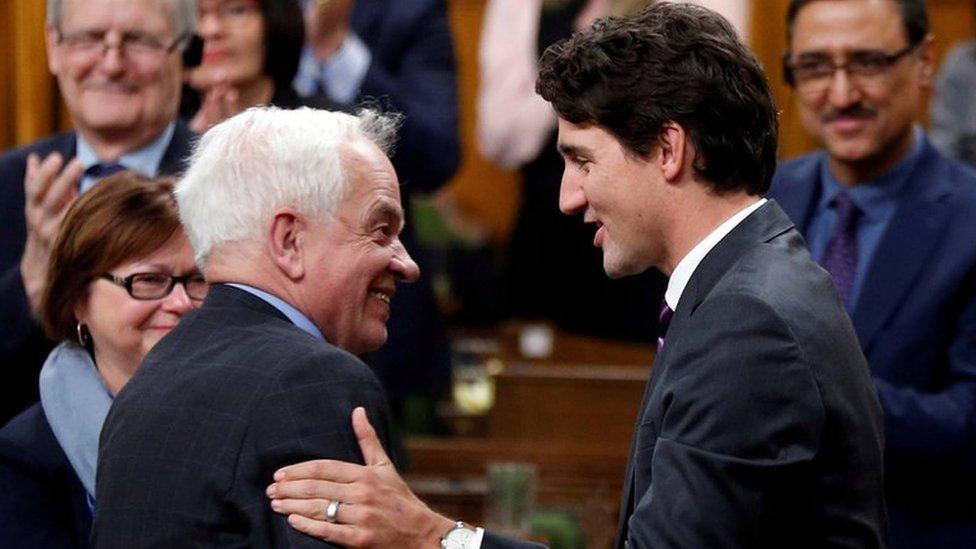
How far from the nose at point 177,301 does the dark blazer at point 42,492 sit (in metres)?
0.33

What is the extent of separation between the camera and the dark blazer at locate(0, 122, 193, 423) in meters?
3.78

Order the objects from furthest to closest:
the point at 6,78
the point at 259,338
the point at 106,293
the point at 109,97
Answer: the point at 6,78
the point at 109,97
the point at 106,293
the point at 259,338

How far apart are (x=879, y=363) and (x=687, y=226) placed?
1333mm

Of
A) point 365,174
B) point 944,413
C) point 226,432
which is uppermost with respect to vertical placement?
point 365,174

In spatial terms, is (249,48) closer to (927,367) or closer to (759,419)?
(927,367)

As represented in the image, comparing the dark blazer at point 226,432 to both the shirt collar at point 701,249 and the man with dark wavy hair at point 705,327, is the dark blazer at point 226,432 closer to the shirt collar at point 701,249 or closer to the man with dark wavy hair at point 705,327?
the man with dark wavy hair at point 705,327

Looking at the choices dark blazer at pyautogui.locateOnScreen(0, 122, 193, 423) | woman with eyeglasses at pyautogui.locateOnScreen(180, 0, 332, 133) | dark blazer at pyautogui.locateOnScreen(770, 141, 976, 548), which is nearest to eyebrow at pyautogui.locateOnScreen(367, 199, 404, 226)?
dark blazer at pyautogui.locateOnScreen(0, 122, 193, 423)

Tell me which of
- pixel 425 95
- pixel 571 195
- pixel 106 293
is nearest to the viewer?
pixel 571 195

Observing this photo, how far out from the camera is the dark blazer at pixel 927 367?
3707 millimetres

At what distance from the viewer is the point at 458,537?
8.61 feet

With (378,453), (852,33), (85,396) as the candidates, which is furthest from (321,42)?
(378,453)

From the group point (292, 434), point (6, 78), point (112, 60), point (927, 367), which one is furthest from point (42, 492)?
point (6, 78)

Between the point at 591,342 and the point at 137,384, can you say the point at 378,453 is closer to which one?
the point at 137,384

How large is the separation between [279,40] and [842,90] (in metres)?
1.34
